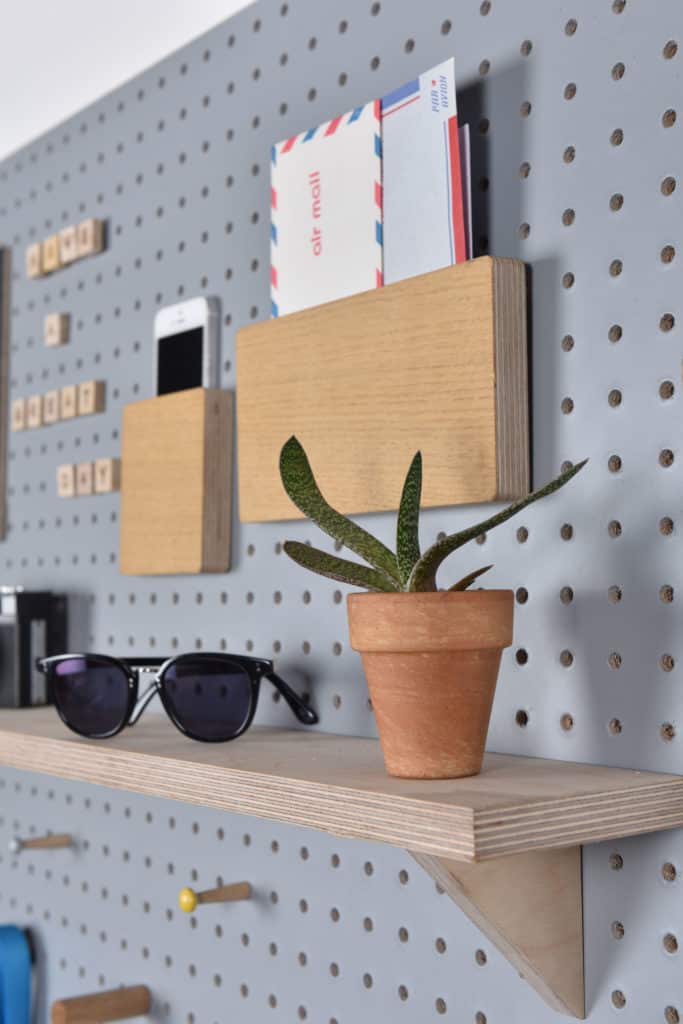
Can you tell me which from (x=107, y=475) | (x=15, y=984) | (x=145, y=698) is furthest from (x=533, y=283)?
(x=15, y=984)

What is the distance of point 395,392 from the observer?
794mm

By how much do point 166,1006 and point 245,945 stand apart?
150 mm

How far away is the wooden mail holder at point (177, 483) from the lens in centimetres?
100

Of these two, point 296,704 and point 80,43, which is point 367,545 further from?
point 80,43

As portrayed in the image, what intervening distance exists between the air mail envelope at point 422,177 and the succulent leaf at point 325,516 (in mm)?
190

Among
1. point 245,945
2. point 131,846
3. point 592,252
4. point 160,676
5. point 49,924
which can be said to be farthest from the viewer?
point 49,924

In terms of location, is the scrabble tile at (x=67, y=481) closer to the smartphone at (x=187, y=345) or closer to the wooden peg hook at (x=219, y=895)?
the smartphone at (x=187, y=345)

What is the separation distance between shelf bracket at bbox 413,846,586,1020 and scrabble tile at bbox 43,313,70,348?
0.78 metres

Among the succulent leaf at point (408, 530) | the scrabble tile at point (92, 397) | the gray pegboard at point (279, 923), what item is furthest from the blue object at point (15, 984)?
the succulent leaf at point (408, 530)

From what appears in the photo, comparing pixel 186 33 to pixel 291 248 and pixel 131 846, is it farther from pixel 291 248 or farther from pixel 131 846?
pixel 131 846

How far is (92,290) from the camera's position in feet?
4.03

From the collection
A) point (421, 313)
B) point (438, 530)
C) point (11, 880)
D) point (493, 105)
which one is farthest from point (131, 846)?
point (493, 105)

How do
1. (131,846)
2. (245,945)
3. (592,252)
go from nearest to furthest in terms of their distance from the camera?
(592,252), (245,945), (131,846)

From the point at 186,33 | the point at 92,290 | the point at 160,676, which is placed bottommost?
the point at 160,676
